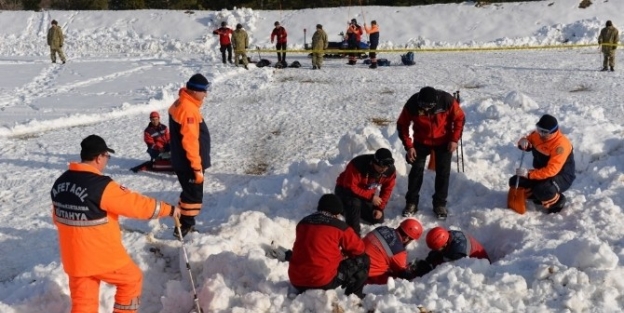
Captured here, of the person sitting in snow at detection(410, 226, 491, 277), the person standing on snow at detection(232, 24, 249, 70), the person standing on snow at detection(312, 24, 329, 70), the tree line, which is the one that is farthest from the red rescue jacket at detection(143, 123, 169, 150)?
the tree line

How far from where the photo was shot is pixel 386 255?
581 cm

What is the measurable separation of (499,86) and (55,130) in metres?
9.87

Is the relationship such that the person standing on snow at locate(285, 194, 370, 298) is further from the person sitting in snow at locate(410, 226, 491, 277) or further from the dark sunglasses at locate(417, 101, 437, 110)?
the dark sunglasses at locate(417, 101, 437, 110)

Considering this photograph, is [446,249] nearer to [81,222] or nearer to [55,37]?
[81,222]

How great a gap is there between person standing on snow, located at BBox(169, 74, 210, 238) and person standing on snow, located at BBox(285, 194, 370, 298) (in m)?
1.57

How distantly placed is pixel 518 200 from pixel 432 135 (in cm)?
126

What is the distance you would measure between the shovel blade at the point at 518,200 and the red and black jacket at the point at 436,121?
946 mm

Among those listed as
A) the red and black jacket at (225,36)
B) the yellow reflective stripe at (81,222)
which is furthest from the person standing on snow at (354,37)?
the yellow reflective stripe at (81,222)

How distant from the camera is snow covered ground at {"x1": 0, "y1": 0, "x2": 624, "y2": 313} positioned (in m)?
4.82

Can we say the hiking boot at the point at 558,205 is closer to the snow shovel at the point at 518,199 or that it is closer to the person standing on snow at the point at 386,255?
the snow shovel at the point at 518,199

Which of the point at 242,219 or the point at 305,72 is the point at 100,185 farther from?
the point at 305,72

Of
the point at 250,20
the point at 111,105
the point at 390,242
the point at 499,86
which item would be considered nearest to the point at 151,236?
the point at 390,242

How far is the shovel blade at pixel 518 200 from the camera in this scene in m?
6.60

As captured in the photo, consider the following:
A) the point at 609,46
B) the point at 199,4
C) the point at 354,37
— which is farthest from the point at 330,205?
the point at 199,4
